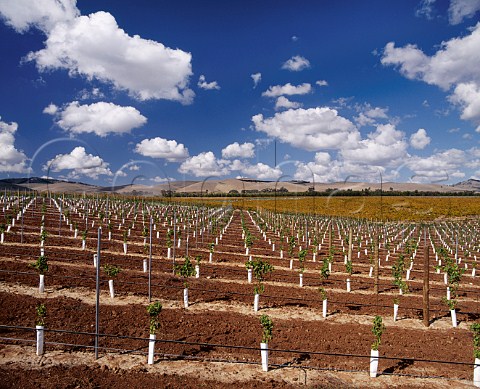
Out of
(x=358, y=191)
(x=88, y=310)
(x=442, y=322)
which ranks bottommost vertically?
(x=442, y=322)

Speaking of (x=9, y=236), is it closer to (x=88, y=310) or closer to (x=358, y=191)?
(x=88, y=310)

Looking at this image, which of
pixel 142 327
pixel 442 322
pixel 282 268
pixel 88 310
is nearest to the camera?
pixel 142 327

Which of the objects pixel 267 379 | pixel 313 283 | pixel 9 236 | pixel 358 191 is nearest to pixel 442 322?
pixel 313 283

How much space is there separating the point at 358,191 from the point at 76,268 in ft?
361

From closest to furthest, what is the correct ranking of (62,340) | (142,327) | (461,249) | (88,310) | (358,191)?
(62,340), (142,327), (88,310), (461,249), (358,191)

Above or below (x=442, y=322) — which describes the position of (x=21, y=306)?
above

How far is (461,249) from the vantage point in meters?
32.5

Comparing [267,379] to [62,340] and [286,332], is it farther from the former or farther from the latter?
[62,340]

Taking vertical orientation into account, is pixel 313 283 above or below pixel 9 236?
below

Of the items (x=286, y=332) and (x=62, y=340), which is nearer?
(x=62, y=340)

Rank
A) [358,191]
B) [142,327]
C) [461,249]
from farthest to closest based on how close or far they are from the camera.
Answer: [358,191] < [461,249] < [142,327]

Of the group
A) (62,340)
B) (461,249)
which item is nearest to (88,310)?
(62,340)

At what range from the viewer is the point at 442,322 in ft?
41.5

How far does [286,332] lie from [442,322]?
6535 millimetres
